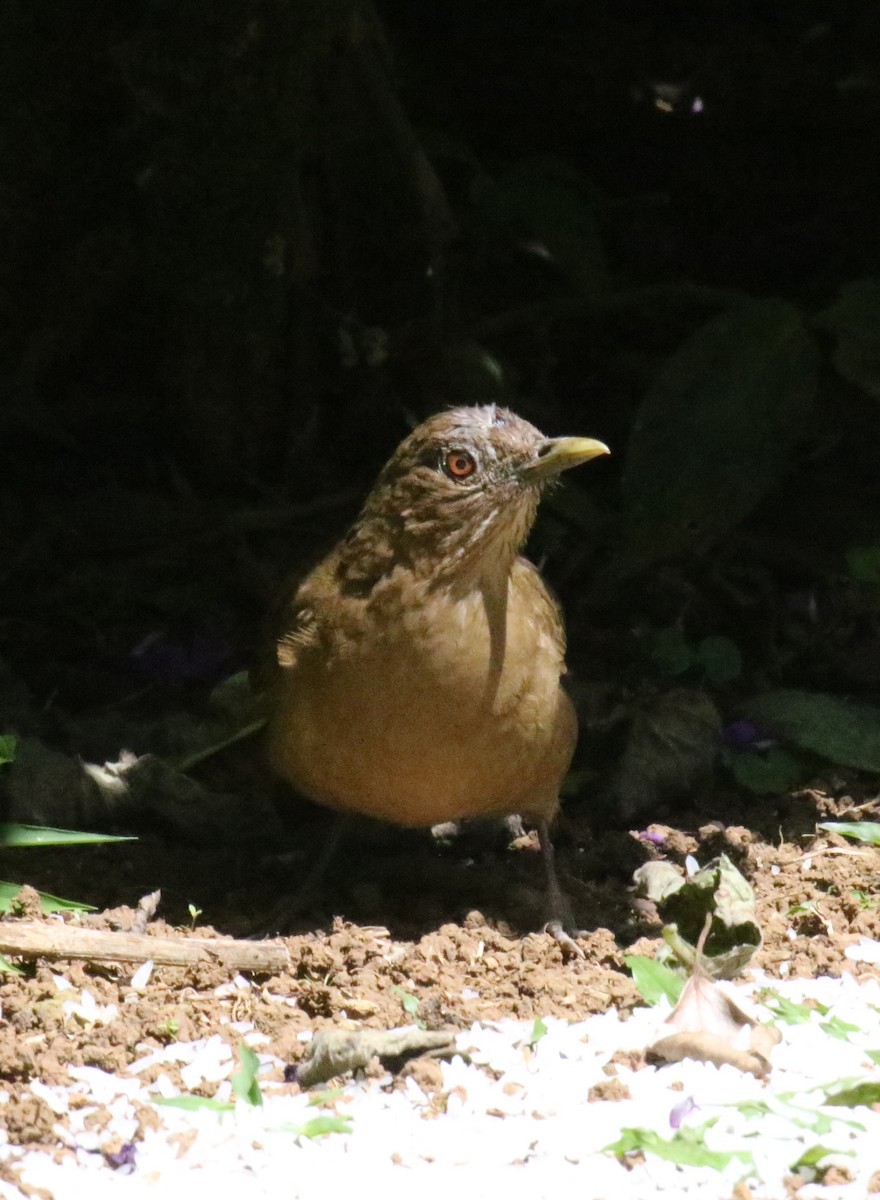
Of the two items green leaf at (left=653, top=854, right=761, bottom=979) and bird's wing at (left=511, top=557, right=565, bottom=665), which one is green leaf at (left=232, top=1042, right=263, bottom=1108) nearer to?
green leaf at (left=653, top=854, right=761, bottom=979)

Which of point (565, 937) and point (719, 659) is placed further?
point (719, 659)

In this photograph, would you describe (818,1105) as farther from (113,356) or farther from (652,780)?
(113,356)

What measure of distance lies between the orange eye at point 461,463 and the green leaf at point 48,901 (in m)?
1.63

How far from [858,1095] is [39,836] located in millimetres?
2417

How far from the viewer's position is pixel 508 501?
4.86 meters

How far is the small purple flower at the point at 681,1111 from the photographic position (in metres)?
3.50

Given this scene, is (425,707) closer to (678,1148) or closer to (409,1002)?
(409,1002)

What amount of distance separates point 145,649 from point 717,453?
2.37 meters

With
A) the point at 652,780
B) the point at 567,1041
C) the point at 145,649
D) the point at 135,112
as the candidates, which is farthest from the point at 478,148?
the point at 567,1041

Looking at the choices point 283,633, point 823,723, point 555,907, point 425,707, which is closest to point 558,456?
point 425,707

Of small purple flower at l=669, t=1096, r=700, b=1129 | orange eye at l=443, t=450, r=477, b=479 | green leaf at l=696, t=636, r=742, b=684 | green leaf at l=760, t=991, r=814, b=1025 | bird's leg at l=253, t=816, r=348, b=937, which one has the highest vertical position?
orange eye at l=443, t=450, r=477, b=479

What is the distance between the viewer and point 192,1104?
3.57 metres

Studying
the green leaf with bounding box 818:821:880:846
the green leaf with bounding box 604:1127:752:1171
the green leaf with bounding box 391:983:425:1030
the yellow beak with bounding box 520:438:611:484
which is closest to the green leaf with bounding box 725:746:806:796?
the green leaf with bounding box 818:821:880:846

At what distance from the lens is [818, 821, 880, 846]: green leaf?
5.22 meters
